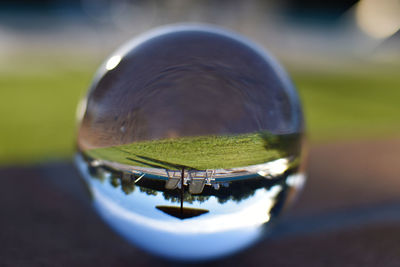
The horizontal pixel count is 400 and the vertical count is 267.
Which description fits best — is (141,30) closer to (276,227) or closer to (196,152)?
(276,227)

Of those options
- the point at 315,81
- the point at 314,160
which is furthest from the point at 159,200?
the point at 315,81

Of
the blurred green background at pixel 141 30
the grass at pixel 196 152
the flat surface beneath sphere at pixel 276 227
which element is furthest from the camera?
the blurred green background at pixel 141 30

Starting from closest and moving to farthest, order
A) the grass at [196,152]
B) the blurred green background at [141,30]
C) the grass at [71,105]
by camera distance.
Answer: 1. the grass at [196,152]
2. the grass at [71,105]
3. the blurred green background at [141,30]

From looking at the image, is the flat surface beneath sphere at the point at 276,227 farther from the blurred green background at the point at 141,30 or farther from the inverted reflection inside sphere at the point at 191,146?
the blurred green background at the point at 141,30

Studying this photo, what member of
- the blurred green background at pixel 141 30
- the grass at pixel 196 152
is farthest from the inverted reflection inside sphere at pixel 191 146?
the blurred green background at pixel 141 30

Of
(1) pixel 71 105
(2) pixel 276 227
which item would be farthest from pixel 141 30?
(2) pixel 276 227

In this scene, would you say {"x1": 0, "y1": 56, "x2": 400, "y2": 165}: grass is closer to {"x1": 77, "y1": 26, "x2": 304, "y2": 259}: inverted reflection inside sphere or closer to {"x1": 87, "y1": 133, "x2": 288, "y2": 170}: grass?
{"x1": 77, "y1": 26, "x2": 304, "y2": 259}: inverted reflection inside sphere

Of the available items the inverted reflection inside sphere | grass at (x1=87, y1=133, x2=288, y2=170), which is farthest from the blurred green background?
grass at (x1=87, y1=133, x2=288, y2=170)
